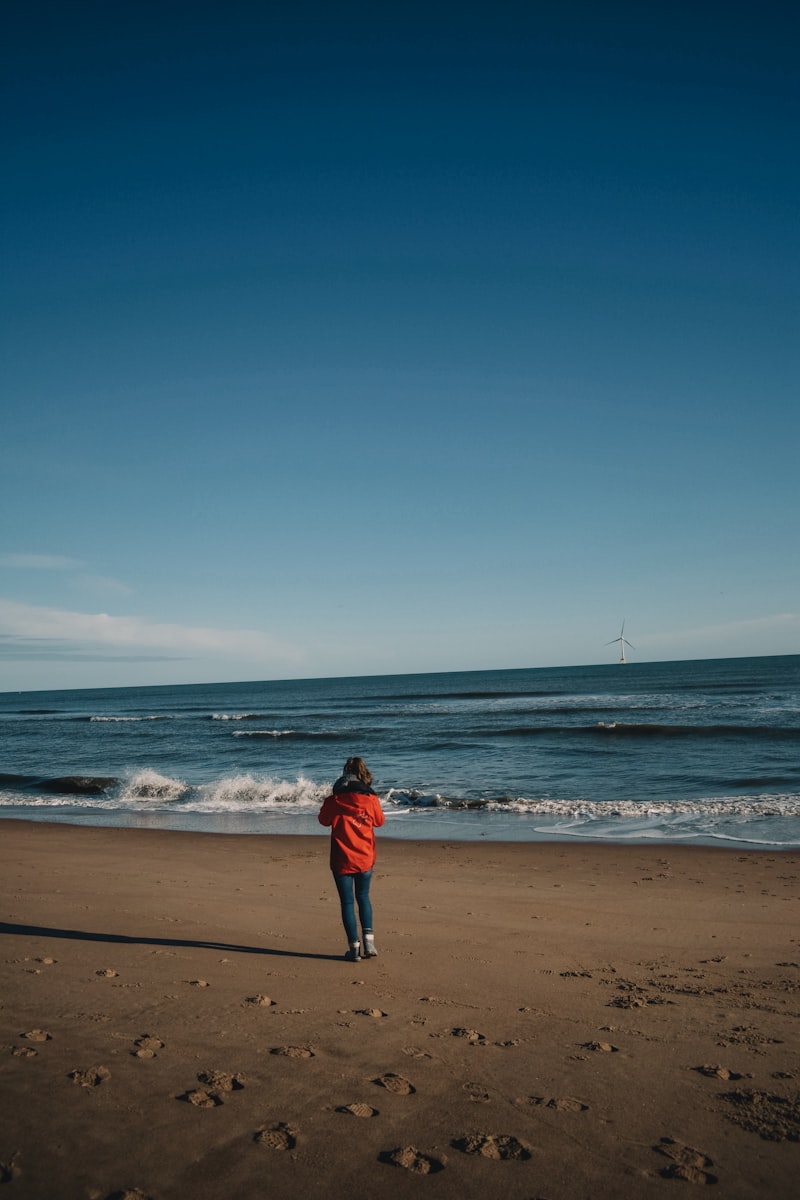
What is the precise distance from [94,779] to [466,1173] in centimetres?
2155

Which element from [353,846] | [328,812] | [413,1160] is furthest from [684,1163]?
[328,812]

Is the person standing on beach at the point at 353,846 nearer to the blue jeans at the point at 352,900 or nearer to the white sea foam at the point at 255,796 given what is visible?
the blue jeans at the point at 352,900

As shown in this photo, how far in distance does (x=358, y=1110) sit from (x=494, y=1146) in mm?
721

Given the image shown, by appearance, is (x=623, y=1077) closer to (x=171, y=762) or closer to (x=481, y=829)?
(x=481, y=829)

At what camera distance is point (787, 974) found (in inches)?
226

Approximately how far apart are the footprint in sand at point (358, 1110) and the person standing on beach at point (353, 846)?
248cm

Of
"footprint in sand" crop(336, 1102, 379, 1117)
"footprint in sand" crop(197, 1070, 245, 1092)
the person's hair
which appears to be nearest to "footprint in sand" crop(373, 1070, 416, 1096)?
"footprint in sand" crop(336, 1102, 379, 1117)

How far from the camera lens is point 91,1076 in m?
3.85

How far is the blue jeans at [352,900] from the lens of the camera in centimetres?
608

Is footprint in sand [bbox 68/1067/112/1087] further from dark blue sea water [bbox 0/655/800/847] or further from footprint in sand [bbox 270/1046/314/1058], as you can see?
dark blue sea water [bbox 0/655/800/847]

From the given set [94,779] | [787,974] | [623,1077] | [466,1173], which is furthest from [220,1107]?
[94,779]

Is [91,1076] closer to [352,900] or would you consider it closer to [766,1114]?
[352,900]

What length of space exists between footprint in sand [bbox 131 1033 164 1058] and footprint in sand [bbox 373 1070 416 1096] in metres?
1.40

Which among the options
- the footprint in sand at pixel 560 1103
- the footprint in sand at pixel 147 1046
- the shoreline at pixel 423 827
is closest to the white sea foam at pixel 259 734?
the shoreline at pixel 423 827
